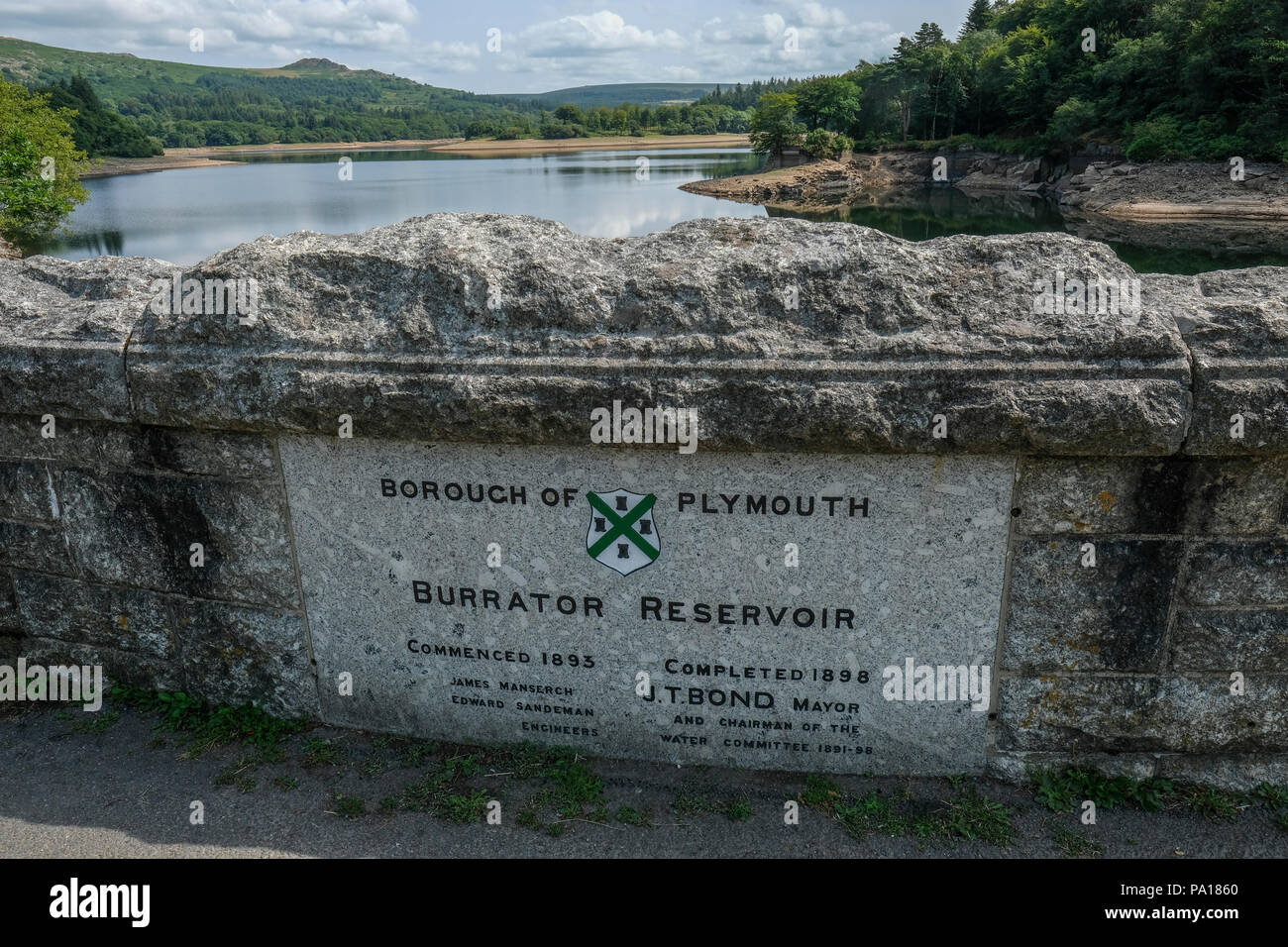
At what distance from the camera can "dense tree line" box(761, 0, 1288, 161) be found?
3881 cm

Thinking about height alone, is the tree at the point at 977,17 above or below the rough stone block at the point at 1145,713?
above

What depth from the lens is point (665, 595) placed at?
3082 mm

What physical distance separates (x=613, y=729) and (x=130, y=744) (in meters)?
1.91

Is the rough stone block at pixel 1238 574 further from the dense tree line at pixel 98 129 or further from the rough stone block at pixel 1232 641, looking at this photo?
the dense tree line at pixel 98 129

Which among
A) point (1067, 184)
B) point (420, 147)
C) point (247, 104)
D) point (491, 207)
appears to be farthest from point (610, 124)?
point (247, 104)

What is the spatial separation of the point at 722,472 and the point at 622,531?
16.3 inches

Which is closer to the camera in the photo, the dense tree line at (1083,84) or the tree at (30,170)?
the tree at (30,170)

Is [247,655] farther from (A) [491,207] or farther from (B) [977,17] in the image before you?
(B) [977,17]

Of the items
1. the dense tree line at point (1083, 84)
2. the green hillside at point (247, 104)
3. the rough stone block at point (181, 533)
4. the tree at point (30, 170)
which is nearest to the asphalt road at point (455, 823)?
the rough stone block at point (181, 533)

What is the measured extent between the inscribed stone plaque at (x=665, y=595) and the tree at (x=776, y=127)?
68.1 metres

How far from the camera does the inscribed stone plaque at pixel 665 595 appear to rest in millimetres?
2893

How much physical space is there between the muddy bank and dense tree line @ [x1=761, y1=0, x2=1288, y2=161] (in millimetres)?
1350

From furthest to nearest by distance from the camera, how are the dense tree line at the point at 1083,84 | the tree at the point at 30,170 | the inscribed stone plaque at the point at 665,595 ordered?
1. the dense tree line at the point at 1083,84
2. the tree at the point at 30,170
3. the inscribed stone plaque at the point at 665,595

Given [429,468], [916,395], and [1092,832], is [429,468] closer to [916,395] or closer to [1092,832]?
[916,395]
